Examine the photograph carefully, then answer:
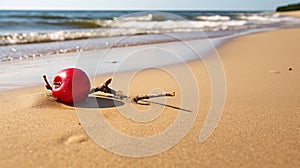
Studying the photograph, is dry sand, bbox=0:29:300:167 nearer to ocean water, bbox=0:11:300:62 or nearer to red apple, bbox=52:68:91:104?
red apple, bbox=52:68:91:104

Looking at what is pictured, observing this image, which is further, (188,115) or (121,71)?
(121,71)

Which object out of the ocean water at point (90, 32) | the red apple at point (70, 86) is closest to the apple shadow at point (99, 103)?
the red apple at point (70, 86)

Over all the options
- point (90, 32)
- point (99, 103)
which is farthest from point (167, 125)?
point (90, 32)

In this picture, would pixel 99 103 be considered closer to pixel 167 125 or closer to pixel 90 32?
pixel 167 125

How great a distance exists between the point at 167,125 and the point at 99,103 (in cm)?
55

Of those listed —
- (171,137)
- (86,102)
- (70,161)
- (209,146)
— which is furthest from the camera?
(86,102)

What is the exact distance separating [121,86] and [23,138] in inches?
50.7

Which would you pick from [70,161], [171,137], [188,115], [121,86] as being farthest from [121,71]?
[70,161]

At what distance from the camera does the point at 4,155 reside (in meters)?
1.42

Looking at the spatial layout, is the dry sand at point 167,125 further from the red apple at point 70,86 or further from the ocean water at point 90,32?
Answer: the ocean water at point 90,32

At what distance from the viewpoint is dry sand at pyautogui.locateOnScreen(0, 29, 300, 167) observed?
1.40 metres

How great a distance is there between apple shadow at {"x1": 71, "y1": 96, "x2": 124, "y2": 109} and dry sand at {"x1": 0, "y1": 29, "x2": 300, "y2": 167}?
0.19ft

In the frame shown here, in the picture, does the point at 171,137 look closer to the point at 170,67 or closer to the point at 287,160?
the point at 287,160

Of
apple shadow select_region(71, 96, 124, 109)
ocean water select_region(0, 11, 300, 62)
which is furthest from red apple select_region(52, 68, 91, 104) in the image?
ocean water select_region(0, 11, 300, 62)
